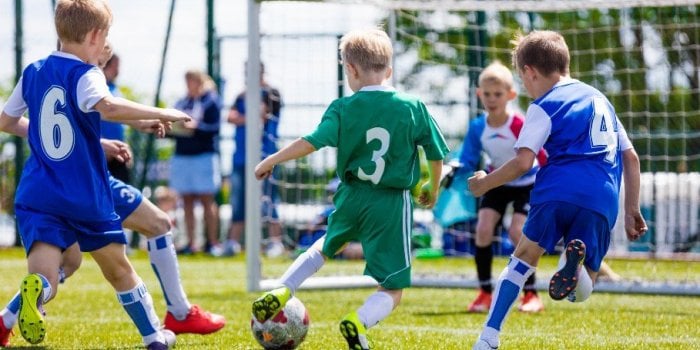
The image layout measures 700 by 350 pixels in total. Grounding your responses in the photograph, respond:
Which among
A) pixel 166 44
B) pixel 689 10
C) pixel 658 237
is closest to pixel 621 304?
pixel 689 10

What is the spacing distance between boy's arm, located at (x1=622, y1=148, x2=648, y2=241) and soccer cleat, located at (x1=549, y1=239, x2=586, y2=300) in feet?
1.60

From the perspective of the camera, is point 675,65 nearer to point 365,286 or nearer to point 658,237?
point 658,237

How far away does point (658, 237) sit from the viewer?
1370 cm

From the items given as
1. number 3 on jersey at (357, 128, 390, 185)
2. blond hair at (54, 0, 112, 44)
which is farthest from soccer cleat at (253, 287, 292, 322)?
blond hair at (54, 0, 112, 44)

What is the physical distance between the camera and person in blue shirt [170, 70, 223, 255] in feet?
43.6

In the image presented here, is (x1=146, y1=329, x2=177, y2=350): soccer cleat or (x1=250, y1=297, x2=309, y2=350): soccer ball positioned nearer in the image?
(x1=250, y1=297, x2=309, y2=350): soccer ball

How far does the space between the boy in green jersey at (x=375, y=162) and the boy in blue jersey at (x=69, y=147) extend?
68 cm

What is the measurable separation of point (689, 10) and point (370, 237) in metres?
8.08

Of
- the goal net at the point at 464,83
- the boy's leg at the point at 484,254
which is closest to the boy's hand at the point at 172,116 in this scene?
the goal net at the point at 464,83

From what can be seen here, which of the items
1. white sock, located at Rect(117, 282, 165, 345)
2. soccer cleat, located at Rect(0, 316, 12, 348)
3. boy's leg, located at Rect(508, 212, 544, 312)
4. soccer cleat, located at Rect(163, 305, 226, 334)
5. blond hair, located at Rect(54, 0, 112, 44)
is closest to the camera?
blond hair, located at Rect(54, 0, 112, 44)

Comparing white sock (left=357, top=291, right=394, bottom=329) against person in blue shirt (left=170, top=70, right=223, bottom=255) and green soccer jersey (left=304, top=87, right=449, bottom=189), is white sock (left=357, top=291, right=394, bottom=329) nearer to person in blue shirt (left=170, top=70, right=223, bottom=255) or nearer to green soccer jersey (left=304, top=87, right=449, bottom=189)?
green soccer jersey (left=304, top=87, right=449, bottom=189)

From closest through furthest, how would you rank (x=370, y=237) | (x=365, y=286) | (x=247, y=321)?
1. (x=370, y=237)
2. (x=247, y=321)
3. (x=365, y=286)

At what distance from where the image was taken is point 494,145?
25.2 feet

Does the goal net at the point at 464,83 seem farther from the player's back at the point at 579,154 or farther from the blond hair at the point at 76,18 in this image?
the blond hair at the point at 76,18
